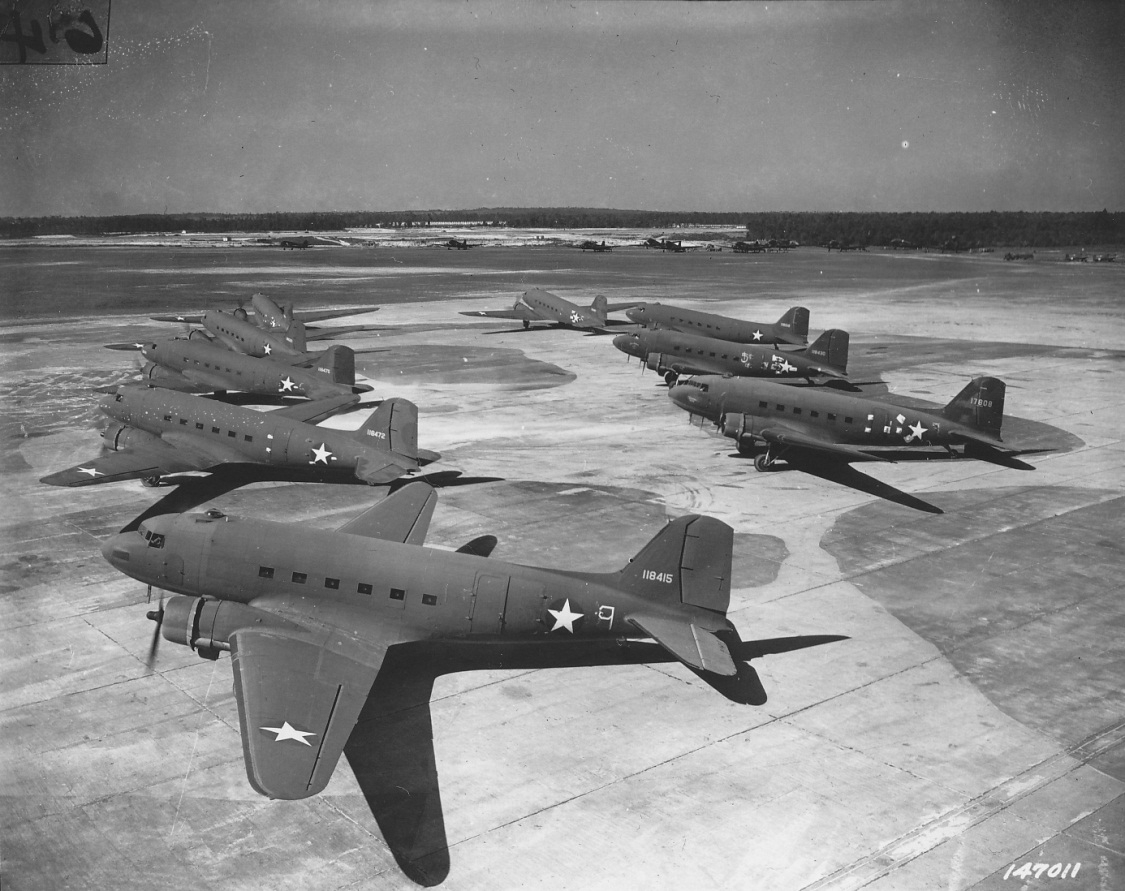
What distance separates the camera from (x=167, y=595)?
24594 millimetres

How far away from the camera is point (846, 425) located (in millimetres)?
40219

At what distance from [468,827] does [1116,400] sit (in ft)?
172

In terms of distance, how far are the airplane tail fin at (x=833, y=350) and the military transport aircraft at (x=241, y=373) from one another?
28894 millimetres

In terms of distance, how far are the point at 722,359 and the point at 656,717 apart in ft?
133

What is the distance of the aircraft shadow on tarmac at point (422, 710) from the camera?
624 inches

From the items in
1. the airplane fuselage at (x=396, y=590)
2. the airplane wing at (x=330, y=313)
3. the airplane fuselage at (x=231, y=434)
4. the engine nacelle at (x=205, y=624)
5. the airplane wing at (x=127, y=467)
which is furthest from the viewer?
the airplane wing at (x=330, y=313)

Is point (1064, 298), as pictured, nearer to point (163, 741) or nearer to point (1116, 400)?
point (1116, 400)

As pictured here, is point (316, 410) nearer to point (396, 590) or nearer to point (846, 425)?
point (396, 590)

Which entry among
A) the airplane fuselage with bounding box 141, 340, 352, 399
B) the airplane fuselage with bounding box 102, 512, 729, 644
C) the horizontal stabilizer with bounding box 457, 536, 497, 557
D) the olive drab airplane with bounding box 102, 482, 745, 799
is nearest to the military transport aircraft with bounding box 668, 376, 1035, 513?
the horizontal stabilizer with bounding box 457, 536, 497, 557

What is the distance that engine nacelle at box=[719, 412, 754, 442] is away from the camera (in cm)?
A: 3981

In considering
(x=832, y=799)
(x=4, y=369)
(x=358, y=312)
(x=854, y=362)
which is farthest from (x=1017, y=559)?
(x=358, y=312)

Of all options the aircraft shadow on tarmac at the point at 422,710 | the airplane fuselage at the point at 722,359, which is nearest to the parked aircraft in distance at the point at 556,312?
the airplane fuselage at the point at 722,359

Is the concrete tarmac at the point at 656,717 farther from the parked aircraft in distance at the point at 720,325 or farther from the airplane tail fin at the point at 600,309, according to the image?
the airplane tail fin at the point at 600,309

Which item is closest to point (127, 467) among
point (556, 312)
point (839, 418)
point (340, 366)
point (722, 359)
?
point (340, 366)
